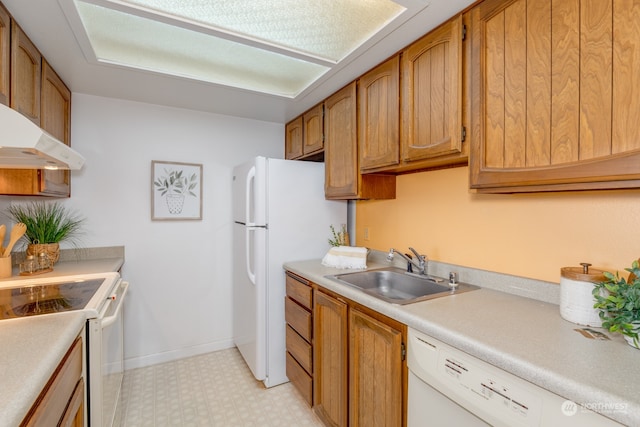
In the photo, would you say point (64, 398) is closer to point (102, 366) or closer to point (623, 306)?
point (102, 366)

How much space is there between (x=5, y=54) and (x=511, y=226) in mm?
2409

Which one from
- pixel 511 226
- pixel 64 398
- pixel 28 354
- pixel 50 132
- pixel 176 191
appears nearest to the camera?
pixel 28 354

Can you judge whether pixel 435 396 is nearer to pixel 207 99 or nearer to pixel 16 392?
pixel 16 392

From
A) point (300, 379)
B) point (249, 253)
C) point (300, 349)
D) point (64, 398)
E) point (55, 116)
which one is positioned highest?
Answer: point (55, 116)

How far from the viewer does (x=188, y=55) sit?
1909 millimetres

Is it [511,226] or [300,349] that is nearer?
[511,226]

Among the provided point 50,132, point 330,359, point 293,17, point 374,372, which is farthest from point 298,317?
point 50,132

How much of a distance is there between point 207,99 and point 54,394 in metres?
2.11

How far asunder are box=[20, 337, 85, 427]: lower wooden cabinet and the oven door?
8 centimetres

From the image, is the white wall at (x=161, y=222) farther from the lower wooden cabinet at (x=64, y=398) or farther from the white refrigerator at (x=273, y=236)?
the lower wooden cabinet at (x=64, y=398)

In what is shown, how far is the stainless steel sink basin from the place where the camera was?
1.70 m

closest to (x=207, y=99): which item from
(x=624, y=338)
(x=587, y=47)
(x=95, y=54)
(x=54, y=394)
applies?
(x=95, y=54)

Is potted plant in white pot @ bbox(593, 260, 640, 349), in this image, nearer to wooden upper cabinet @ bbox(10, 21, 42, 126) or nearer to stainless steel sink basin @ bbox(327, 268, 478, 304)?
stainless steel sink basin @ bbox(327, 268, 478, 304)

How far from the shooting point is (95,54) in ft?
5.72
